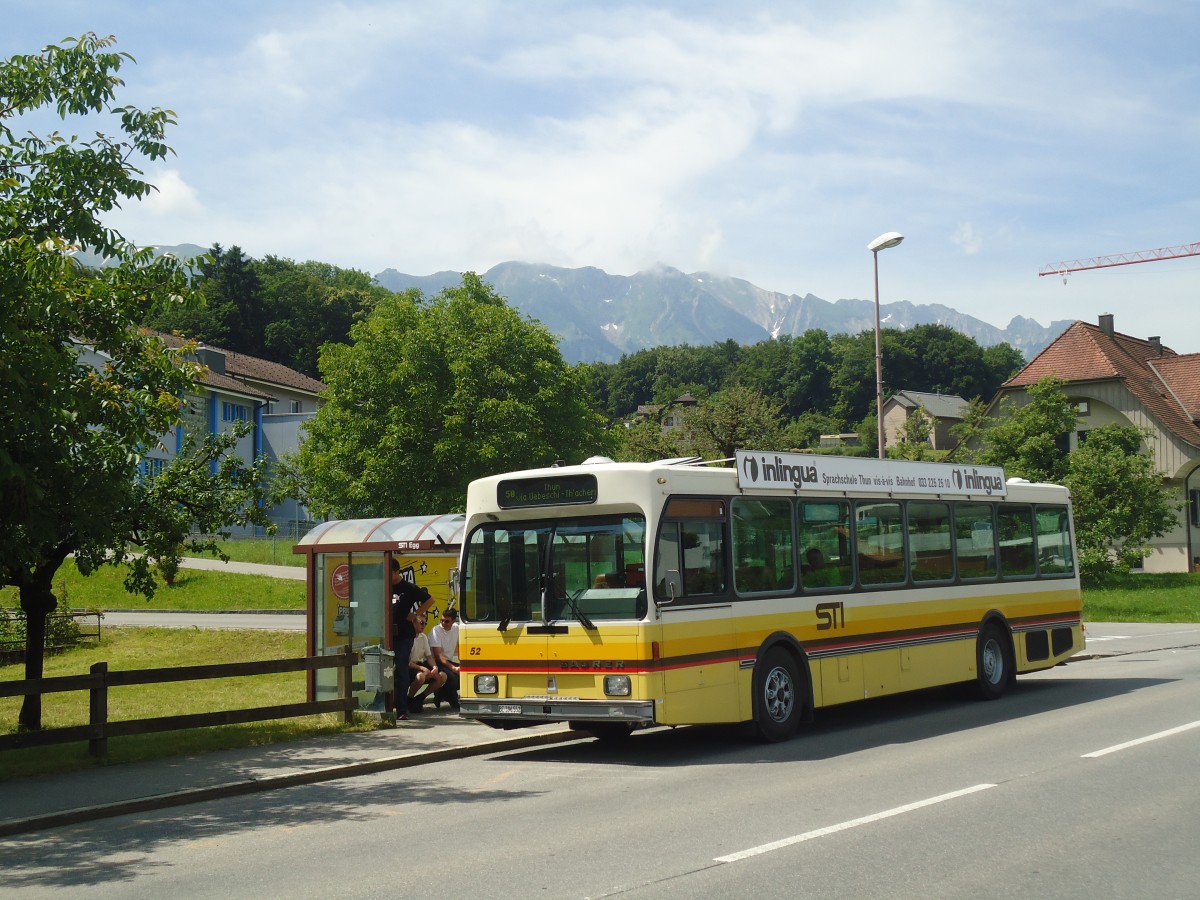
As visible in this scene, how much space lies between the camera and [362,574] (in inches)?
659

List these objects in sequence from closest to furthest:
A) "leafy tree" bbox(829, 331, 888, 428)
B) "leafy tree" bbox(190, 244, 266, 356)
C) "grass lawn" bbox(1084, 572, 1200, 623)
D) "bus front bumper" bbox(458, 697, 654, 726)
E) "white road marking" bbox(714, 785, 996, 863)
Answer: "white road marking" bbox(714, 785, 996, 863)
"bus front bumper" bbox(458, 697, 654, 726)
"grass lawn" bbox(1084, 572, 1200, 623)
"leafy tree" bbox(190, 244, 266, 356)
"leafy tree" bbox(829, 331, 888, 428)

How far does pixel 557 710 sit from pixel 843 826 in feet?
14.5

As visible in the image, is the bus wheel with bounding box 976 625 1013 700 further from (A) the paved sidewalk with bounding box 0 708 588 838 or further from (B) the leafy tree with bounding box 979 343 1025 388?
(B) the leafy tree with bounding box 979 343 1025 388

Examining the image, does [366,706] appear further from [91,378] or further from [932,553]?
[932,553]

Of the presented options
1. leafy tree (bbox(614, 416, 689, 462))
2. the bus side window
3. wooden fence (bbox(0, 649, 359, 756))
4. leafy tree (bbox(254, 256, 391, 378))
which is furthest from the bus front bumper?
leafy tree (bbox(254, 256, 391, 378))

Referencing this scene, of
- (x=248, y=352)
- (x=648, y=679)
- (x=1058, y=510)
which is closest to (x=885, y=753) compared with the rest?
(x=648, y=679)

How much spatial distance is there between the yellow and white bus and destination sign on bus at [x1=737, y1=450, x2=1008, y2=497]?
0.03 meters

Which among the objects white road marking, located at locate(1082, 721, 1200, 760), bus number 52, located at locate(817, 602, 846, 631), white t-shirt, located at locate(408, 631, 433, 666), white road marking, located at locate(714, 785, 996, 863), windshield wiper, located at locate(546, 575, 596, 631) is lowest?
white road marking, located at locate(1082, 721, 1200, 760)

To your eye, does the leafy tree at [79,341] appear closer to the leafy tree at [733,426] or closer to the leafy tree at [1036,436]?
the leafy tree at [1036,436]

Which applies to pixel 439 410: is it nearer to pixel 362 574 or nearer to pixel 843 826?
pixel 362 574

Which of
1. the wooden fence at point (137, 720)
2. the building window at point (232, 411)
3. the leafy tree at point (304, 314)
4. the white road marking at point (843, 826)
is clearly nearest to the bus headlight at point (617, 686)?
the white road marking at point (843, 826)

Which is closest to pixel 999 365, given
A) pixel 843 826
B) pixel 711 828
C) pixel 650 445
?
pixel 650 445

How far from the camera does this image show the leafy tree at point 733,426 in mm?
56375

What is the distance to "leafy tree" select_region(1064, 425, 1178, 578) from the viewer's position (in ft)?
139
